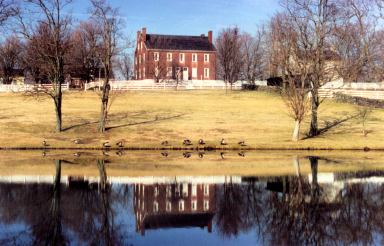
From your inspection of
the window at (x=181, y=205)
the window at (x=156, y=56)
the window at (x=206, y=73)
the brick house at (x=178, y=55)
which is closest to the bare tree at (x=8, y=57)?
the brick house at (x=178, y=55)

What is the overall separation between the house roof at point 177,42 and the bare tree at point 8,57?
81.6 feet

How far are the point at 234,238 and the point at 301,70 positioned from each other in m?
28.3

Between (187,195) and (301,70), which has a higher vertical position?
(301,70)

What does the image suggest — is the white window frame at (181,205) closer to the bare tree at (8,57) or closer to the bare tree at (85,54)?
the bare tree at (85,54)

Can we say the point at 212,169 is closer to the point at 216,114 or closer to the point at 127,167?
the point at 127,167

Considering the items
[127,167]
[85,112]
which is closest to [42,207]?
[127,167]

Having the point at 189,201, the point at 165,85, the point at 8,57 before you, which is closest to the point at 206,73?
the point at 165,85

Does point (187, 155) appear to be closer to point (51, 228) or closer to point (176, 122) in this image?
point (176, 122)

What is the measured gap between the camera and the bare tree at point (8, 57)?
99.8 metres

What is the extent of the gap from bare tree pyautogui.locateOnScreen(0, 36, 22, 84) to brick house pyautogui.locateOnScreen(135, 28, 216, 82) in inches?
922

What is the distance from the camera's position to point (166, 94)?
69.5 m

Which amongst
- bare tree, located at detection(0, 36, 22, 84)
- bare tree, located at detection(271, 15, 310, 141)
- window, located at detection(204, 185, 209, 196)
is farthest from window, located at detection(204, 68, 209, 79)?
window, located at detection(204, 185, 209, 196)

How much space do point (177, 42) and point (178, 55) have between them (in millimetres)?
3154

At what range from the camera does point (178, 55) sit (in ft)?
329
